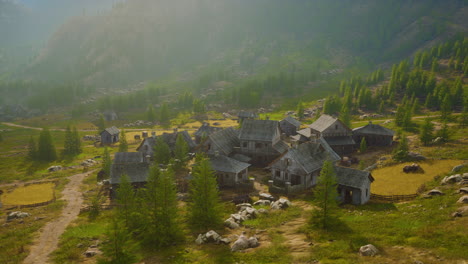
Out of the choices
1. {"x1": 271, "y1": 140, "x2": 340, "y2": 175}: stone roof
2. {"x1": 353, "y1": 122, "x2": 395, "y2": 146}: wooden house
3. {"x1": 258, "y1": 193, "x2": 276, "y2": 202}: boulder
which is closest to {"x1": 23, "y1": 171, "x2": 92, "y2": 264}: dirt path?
{"x1": 258, "y1": 193, "x2": 276, "y2": 202}: boulder

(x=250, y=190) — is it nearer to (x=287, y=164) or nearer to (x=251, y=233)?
(x=287, y=164)

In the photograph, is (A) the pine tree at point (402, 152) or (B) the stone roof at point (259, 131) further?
(B) the stone roof at point (259, 131)

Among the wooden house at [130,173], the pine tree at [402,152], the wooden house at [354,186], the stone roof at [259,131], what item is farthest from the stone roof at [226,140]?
the pine tree at [402,152]

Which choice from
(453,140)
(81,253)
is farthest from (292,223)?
(453,140)

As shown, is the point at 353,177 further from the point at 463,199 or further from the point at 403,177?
the point at 403,177

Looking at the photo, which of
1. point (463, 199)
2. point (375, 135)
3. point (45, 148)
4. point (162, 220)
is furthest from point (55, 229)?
point (375, 135)

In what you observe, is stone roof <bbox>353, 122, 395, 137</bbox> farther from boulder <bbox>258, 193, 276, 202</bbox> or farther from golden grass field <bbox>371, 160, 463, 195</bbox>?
boulder <bbox>258, 193, 276, 202</bbox>

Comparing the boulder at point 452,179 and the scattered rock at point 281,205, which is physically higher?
the boulder at point 452,179

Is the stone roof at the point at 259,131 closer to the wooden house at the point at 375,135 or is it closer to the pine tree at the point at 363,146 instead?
the pine tree at the point at 363,146
